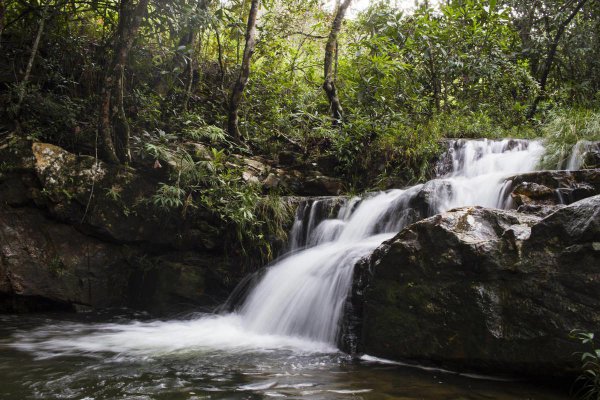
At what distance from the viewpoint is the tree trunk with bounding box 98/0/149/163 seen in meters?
6.02

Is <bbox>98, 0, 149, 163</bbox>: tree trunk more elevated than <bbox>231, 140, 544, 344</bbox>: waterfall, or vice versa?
<bbox>98, 0, 149, 163</bbox>: tree trunk

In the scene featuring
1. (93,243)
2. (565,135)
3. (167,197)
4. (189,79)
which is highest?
(189,79)

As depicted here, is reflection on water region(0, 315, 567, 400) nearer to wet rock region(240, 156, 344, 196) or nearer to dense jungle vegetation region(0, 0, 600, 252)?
dense jungle vegetation region(0, 0, 600, 252)

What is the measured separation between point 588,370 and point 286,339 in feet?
9.07

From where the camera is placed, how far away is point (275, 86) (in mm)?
9312

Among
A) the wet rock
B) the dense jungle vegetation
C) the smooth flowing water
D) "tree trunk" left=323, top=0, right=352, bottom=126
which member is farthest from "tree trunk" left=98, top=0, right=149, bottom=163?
"tree trunk" left=323, top=0, right=352, bottom=126

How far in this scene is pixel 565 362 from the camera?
2.95 metres

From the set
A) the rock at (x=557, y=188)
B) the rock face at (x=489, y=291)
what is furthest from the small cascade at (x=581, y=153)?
the rock face at (x=489, y=291)

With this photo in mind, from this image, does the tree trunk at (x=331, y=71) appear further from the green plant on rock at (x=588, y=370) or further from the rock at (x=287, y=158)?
the green plant on rock at (x=588, y=370)

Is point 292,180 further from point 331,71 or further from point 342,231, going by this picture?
point 331,71

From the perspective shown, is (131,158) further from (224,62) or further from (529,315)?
(529,315)

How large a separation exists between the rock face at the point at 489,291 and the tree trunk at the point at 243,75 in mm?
4637

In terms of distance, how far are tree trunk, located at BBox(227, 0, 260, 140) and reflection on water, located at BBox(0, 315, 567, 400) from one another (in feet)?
13.6

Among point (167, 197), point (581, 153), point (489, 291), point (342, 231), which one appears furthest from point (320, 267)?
point (581, 153)
